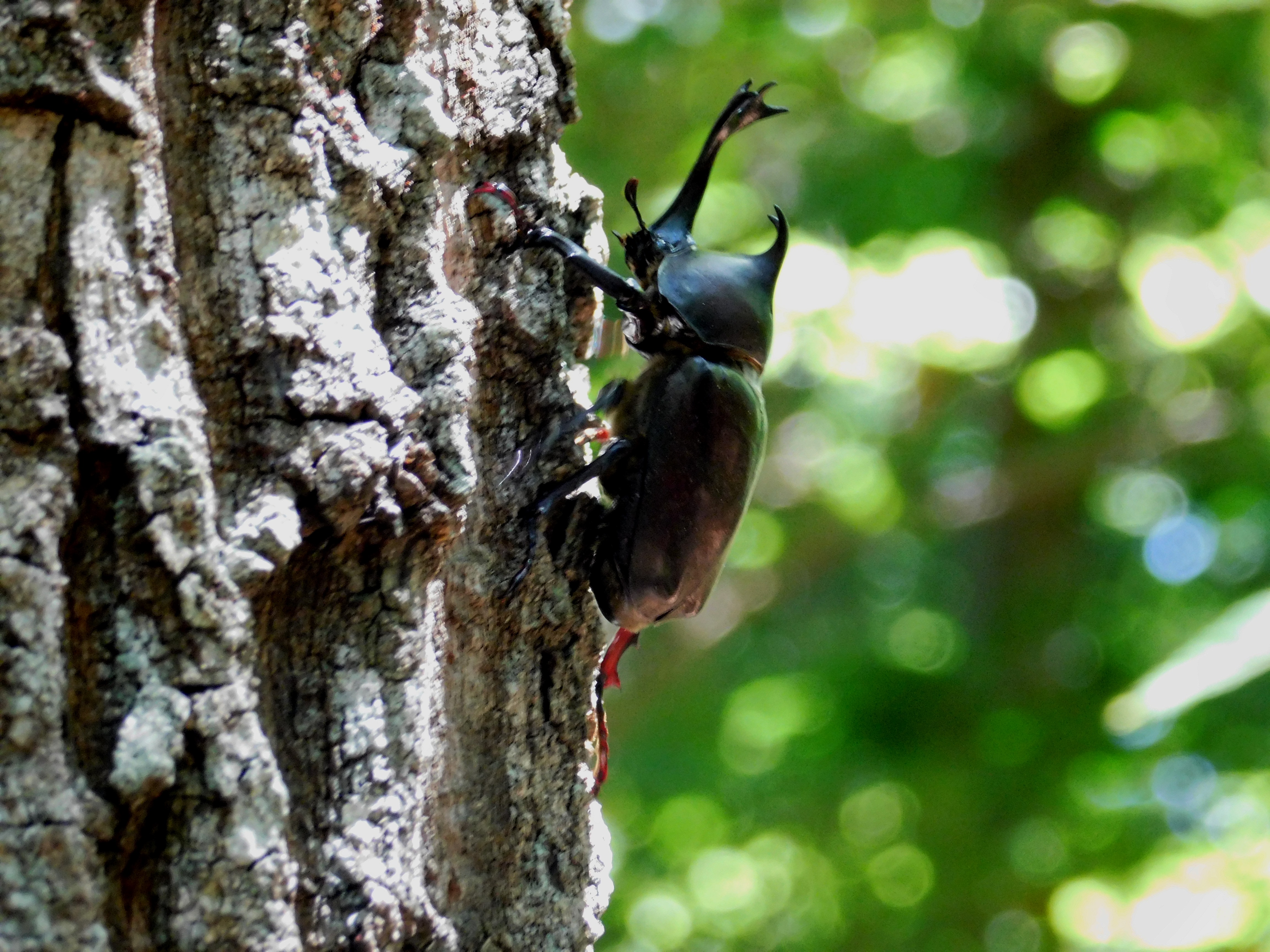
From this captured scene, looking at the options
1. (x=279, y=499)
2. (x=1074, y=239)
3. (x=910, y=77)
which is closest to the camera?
(x=279, y=499)

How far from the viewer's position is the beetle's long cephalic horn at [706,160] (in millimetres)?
2098

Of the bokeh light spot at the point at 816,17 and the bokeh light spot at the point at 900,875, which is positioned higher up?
the bokeh light spot at the point at 816,17

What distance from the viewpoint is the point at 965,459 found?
577cm

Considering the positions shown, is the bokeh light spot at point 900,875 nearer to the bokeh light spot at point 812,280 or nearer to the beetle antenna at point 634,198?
the bokeh light spot at point 812,280

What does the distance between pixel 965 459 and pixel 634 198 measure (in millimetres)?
3925

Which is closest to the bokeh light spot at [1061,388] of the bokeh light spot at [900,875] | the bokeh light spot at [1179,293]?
the bokeh light spot at [1179,293]

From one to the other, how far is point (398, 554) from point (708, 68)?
166 inches

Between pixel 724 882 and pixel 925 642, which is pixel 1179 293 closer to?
pixel 925 642

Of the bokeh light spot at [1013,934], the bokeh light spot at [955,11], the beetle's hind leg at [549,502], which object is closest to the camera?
the beetle's hind leg at [549,502]

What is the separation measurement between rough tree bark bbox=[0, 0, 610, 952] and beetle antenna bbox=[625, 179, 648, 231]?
2.27 feet

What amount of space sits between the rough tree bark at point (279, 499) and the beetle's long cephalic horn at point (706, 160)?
71 cm

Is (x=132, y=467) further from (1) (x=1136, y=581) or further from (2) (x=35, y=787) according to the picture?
(1) (x=1136, y=581)

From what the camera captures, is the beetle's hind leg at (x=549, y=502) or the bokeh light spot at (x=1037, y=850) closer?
the beetle's hind leg at (x=549, y=502)

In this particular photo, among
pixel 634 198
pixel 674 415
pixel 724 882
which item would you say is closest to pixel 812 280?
pixel 634 198
